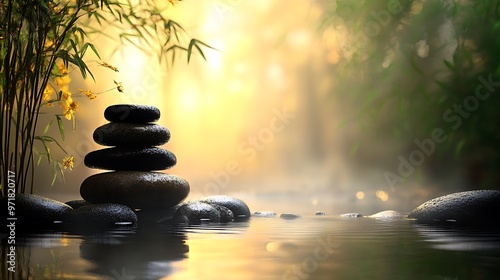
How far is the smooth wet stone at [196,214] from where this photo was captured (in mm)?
5430

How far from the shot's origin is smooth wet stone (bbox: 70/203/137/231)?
4.64 meters

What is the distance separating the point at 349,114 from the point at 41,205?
3.06 meters

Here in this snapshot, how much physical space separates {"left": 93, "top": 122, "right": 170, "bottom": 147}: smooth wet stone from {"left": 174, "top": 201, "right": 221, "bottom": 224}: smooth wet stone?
73 centimetres

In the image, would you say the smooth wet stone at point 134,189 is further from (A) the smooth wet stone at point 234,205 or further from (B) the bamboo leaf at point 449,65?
(B) the bamboo leaf at point 449,65

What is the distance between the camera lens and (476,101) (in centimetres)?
573

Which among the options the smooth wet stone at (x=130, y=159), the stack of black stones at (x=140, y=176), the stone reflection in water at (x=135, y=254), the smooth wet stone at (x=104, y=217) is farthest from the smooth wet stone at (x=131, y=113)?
the stone reflection in water at (x=135, y=254)

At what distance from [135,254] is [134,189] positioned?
9.88 feet

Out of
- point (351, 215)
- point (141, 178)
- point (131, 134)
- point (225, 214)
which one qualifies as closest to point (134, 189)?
point (141, 178)

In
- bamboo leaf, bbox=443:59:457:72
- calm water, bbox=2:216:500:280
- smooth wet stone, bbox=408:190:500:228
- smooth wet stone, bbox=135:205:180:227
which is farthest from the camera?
bamboo leaf, bbox=443:59:457:72

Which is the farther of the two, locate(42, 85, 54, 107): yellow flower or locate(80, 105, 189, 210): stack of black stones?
locate(80, 105, 189, 210): stack of black stones

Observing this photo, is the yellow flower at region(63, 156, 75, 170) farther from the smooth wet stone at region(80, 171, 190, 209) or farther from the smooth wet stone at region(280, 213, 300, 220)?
the smooth wet stone at region(280, 213, 300, 220)

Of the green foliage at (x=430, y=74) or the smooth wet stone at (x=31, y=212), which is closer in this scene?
the smooth wet stone at (x=31, y=212)

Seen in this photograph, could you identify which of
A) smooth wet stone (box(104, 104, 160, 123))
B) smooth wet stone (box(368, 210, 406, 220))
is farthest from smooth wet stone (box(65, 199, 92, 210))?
smooth wet stone (box(368, 210, 406, 220))

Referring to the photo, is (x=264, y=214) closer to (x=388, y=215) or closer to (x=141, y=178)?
(x=388, y=215)
